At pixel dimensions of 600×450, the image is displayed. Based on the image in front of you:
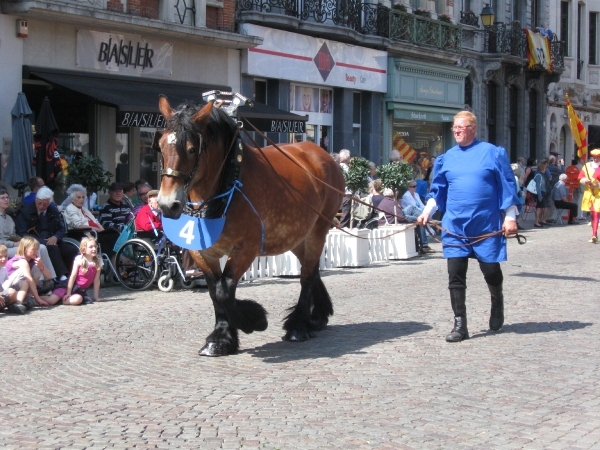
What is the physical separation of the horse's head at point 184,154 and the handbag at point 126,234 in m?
5.93

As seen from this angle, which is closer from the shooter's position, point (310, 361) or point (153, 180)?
point (310, 361)

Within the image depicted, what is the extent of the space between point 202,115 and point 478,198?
2631 millimetres

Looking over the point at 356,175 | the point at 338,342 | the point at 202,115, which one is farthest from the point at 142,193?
the point at 202,115

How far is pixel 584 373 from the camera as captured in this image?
7582 millimetres

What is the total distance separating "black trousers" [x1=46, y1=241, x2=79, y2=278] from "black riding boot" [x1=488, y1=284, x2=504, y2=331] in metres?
5.68

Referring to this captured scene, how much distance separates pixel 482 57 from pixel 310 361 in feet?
98.3

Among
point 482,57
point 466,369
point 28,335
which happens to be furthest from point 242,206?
point 482,57

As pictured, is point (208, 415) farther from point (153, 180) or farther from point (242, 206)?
point (153, 180)

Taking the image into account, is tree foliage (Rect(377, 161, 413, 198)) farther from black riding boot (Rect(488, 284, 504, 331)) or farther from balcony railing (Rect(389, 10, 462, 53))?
balcony railing (Rect(389, 10, 462, 53))

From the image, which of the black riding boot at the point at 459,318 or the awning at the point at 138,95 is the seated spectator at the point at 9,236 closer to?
the awning at the point at 138,95

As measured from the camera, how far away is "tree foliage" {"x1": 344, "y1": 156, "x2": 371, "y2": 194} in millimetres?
17688

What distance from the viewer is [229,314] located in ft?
26.5

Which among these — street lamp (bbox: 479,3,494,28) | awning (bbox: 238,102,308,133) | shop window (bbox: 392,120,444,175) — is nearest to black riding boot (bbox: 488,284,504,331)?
awning (bbox: 238,102,308,133)

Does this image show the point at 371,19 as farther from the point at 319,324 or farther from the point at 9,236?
the point at 319,324
